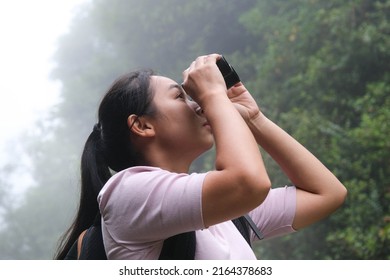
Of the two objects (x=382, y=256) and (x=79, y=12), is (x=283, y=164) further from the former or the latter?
(x=79, y=12)

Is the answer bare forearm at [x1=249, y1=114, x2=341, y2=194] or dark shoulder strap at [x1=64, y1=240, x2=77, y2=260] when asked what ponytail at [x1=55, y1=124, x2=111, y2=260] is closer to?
dark shoulder strap at [x1=64, y1=240, x2=77, y2=260]

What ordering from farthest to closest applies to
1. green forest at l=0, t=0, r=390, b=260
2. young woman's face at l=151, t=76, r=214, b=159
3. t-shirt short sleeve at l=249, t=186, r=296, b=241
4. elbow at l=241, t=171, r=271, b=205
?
green forest at l=0, t=0, r=390, b=260
t-shirt short sleeve at l=249, t=186, r=296, b=241
young woman's face at l=151, t=76, r=214, b=159
elbow at l=241, t=171, r=271, b=205

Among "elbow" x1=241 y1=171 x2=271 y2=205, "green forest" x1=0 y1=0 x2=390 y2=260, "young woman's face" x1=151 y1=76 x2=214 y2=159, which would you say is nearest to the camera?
"elbow" x1=241 y1=171 x2=271 y2=205

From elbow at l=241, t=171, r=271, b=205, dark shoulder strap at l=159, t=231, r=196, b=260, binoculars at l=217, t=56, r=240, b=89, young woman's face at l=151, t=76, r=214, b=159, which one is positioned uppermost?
binoculars at l=217, t=56, r=240, b=89

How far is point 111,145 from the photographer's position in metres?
0.81

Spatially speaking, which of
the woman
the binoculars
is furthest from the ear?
the binoculars

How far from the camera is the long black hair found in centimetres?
79

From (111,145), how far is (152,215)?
8.4 inches

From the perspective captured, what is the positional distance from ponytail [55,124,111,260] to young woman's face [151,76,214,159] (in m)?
0.13

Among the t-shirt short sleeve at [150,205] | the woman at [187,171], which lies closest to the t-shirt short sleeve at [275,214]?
the woman at [187,171]

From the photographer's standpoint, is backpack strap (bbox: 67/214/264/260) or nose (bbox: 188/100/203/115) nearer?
backpack strap (bbox: 67/214/264/260)

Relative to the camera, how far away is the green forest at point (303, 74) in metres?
3.46

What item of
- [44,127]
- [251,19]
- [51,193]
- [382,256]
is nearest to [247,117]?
[382,256]
